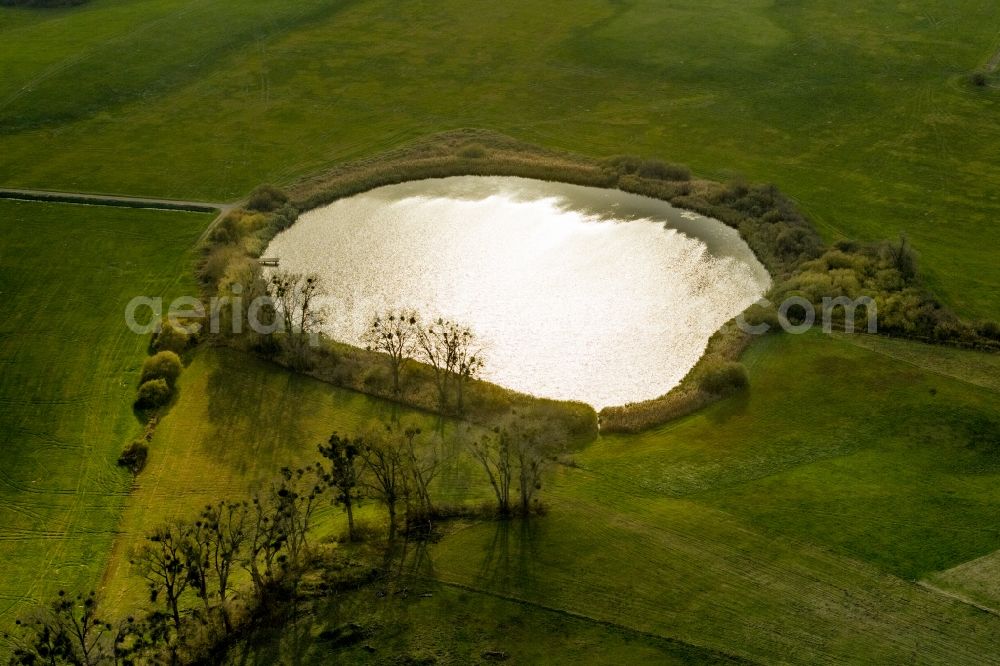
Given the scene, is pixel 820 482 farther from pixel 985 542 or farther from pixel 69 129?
pixel 69 129

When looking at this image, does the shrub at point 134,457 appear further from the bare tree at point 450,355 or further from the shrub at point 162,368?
the bare tree at point 450,355

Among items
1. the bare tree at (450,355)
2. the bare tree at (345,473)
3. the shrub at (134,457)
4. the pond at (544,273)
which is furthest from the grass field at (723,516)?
the pond at (544,273)

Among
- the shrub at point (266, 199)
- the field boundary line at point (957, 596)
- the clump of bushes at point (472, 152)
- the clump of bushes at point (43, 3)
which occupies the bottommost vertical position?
the field boundary line at point (957, 596)

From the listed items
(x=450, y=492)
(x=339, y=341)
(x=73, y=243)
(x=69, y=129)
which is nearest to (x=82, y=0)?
(x=69, y=129)

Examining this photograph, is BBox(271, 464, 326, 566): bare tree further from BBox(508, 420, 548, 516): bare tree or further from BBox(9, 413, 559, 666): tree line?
BBox(508, 420, 548, 516): bare tree

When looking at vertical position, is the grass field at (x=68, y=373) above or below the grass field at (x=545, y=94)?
below

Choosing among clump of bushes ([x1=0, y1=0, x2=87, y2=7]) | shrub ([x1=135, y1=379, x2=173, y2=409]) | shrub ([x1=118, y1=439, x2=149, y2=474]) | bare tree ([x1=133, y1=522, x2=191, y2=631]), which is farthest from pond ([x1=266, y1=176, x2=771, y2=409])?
clump of bushes ([x1=0, y1=0, x2=87, y2=7])

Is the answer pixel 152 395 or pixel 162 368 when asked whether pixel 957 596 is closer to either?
pixel 152 395

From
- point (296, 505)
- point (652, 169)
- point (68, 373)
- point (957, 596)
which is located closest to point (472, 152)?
point (652, 169)
